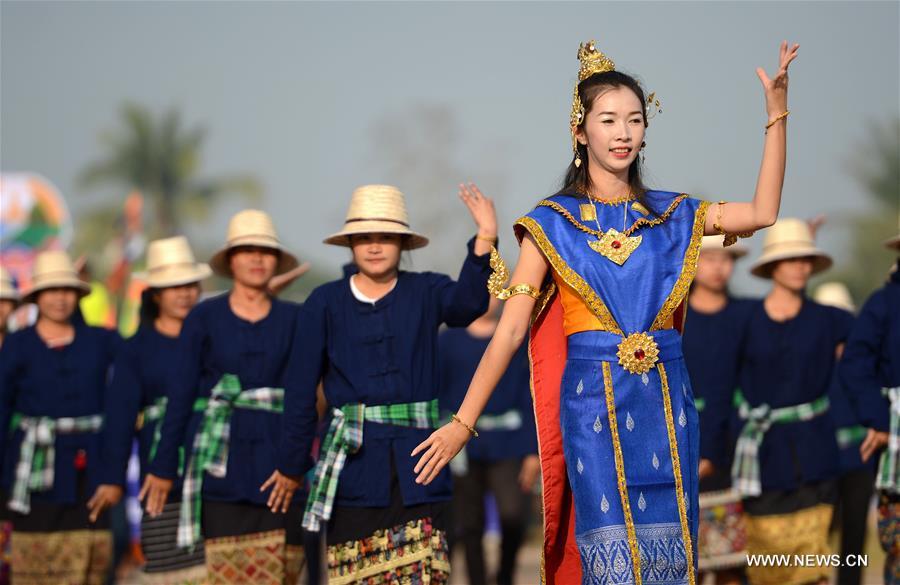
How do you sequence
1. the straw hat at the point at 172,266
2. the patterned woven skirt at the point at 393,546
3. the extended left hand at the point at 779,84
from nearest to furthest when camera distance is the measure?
the extended left hand at the point at 779,84, the patterned woven skirt at the point at 393,546, the straw hat at the point at 172,266

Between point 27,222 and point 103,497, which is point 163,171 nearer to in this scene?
point 27,222

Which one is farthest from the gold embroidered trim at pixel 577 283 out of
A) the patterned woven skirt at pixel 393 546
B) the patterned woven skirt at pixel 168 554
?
the patterned woven skirt at pixel 168 554

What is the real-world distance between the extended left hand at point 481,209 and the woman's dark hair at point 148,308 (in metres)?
4.17

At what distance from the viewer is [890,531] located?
24.6 feet

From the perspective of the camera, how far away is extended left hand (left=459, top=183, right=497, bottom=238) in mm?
5703

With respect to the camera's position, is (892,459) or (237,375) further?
(237,375)

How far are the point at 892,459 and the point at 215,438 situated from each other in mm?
3510

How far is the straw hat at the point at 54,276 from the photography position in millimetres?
10055

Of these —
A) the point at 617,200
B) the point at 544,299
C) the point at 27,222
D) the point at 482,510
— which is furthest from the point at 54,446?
the point at 27,222

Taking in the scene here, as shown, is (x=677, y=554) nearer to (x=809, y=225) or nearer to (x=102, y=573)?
(x=809, y=225)

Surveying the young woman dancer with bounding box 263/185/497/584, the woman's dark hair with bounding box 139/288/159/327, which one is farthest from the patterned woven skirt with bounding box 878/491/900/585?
the woman's dark hair with bounding box 139/288/159/327

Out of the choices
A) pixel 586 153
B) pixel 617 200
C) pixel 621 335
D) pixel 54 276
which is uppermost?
pixel 54 276

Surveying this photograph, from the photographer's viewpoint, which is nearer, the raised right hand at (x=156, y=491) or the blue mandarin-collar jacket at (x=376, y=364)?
the blue mandarin-collar jacket at (x=376, y=364)

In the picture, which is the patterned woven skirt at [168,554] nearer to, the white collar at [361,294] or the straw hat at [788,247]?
the white collar at [361,294]
